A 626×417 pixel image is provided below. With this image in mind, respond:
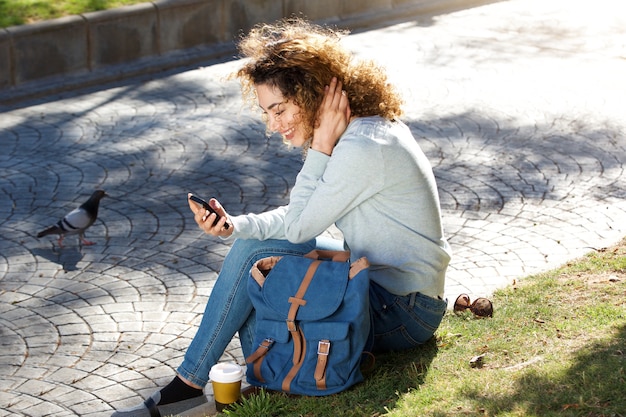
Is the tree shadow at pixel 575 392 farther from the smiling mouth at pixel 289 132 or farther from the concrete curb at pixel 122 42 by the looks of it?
the concrete curb at pixel 122 42

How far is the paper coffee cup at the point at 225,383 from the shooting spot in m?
4.29

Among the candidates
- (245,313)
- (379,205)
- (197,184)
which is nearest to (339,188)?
(379,205)

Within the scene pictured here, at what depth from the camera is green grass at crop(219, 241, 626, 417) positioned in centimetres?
391

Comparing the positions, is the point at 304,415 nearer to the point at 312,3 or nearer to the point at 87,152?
the point at 87,152

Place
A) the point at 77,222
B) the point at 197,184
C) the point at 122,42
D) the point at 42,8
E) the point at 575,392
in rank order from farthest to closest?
A: the point at 122,42, the point at 42,8, the point at 197,184, the point at 77,222, the point at 575,392

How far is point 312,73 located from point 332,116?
8.1 inches

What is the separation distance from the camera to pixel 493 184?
7762mm

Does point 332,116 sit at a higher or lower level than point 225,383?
higher

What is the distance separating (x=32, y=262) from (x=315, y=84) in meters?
3.04

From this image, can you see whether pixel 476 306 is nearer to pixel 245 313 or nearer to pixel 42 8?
pixel 245 313

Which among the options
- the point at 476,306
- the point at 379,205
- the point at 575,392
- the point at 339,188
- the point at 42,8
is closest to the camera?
the point at 575,392

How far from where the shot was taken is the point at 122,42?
1128cm

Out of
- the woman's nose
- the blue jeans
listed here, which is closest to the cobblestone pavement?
the woman's nose

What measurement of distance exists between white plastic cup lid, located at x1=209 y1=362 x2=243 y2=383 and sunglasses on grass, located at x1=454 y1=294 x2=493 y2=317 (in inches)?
56.1
